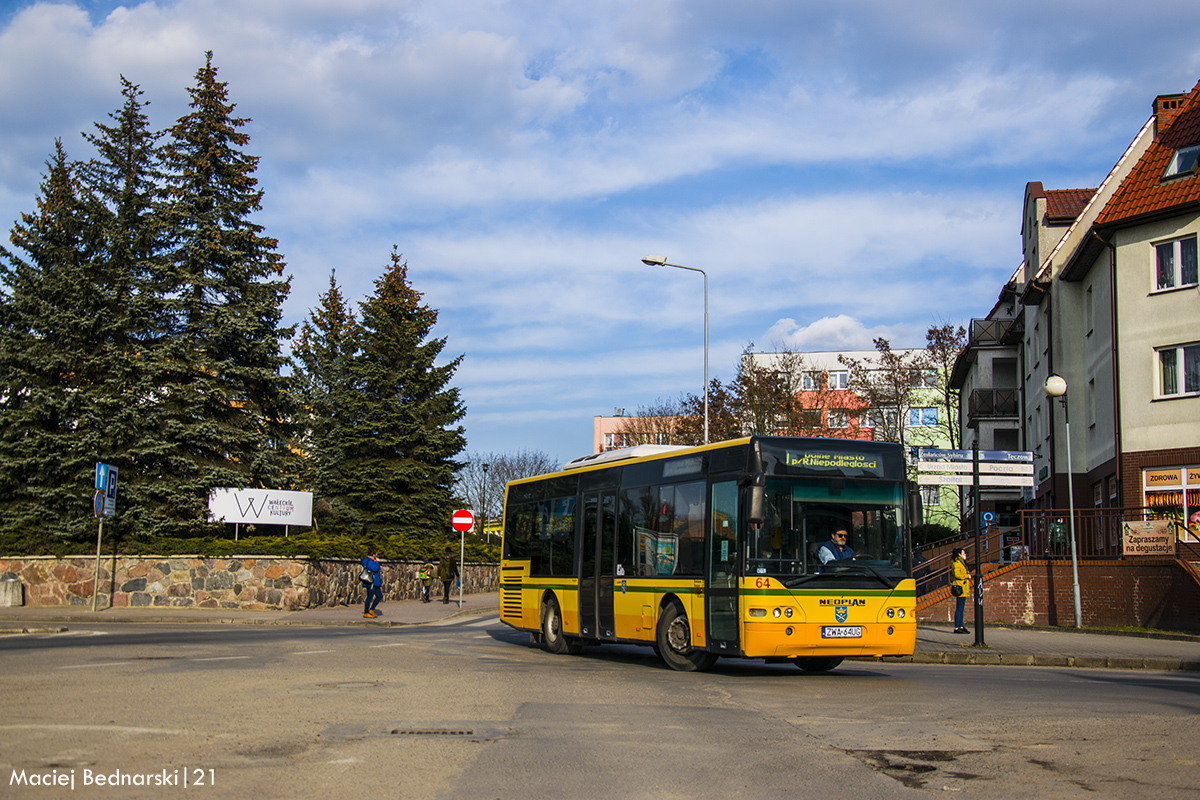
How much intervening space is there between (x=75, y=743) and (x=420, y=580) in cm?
3142

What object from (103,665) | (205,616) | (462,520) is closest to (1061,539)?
(462,520)

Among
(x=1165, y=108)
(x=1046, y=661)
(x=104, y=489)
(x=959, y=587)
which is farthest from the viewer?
(x=1165, y=108)

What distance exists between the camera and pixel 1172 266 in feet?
94.1

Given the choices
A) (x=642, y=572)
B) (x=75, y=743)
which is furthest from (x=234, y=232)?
(x=75, y=743)

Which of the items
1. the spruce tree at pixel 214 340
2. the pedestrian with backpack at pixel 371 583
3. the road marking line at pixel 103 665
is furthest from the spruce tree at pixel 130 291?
the road marking line at pixel 103 665

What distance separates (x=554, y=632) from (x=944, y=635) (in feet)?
31.0

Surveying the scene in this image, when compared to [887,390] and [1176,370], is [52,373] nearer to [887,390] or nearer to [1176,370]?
[1176,370]

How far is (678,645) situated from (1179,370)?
64.3ft

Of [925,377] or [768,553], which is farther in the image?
[925,377]

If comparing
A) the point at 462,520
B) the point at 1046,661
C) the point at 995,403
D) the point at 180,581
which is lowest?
the point at 1046,661

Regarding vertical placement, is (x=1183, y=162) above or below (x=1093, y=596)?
above

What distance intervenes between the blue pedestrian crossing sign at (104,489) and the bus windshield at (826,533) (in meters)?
18.5

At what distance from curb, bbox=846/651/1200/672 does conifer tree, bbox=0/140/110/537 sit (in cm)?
2303

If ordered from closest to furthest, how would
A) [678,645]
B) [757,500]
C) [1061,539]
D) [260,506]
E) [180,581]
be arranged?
[757,500], [678,645], [1061,539], [180,581], [260,506]
